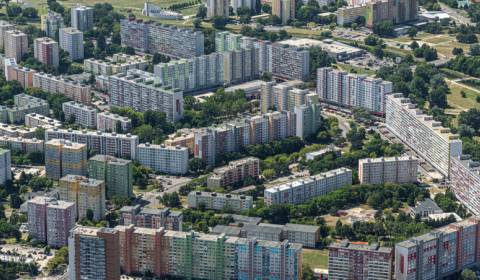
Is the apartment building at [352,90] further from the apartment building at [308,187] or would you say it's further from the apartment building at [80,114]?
the apartment building at [80,114]

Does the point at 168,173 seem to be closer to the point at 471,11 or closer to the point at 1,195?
the point at 1,195

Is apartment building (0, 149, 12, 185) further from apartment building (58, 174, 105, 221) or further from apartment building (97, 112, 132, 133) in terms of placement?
apartment building (97, 112, 132, 133)

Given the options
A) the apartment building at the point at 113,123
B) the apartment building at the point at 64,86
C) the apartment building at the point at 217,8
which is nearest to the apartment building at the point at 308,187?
the apartment building at the point at 113,123

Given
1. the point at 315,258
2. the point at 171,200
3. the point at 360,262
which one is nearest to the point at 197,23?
the point at 171,200

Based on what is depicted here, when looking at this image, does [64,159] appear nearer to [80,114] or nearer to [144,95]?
[80,114]

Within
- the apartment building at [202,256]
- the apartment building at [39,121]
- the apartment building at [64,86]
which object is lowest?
the apartment building at [202,256]

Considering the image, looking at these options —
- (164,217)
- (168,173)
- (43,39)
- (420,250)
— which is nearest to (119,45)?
(43,39)

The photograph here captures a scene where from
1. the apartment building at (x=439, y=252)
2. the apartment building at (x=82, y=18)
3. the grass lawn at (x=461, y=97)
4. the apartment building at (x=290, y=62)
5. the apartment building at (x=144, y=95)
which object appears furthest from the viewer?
the apartment building at (x=82, y=18)
